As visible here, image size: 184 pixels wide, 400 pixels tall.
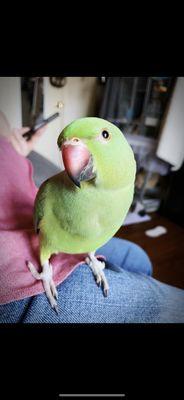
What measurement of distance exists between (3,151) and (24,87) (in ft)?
0.42

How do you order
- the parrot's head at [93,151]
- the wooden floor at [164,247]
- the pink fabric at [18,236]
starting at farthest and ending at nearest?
the wooden floor at [164,247]
the pink fabric at [18,236]
the parrot's head at [93,151]

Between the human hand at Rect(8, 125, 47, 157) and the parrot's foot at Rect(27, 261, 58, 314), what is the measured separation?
22 cm

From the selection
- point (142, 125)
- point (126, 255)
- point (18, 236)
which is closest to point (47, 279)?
point (18, 236)

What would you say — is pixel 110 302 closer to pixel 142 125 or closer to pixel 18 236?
pixel 18 236

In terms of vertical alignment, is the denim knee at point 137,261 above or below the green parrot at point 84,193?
below

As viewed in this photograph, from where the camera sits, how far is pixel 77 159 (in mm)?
401

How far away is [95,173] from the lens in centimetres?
42

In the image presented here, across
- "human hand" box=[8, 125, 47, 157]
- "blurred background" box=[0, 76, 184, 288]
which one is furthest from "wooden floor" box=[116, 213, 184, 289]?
"human hand" box=[8, 125, 47, 157]

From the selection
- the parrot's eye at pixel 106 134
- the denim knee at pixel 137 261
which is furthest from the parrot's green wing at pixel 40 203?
the denim knee at pixel 137 261

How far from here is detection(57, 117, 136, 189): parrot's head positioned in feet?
1.31

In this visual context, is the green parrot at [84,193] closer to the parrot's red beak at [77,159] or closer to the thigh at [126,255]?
the parrot's red beak at [77,159]

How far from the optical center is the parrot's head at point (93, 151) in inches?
15.8

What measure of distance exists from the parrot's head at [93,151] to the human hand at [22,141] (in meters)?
0.19
